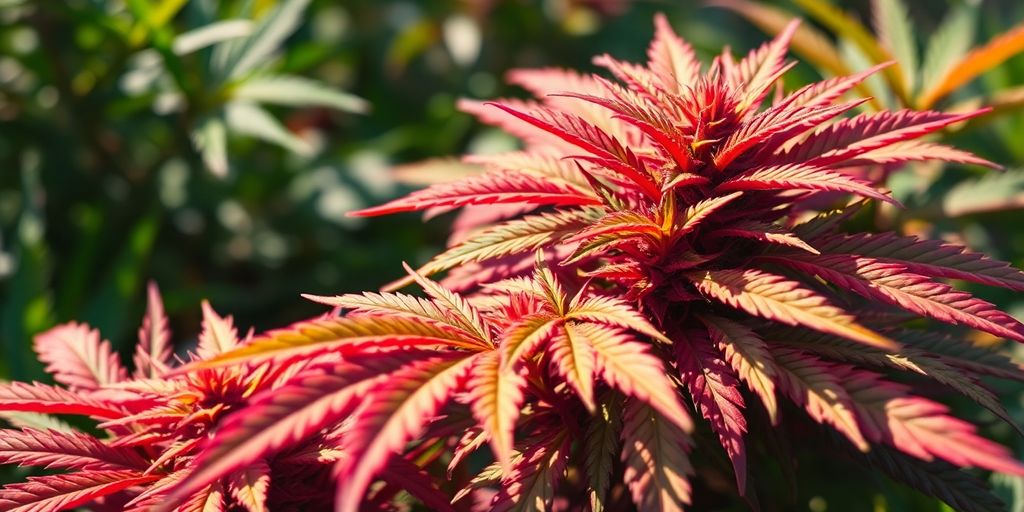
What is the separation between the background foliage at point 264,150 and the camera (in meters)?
1.28

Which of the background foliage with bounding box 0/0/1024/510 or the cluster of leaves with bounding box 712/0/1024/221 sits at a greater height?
the background foliage with bounding box 0/0/1024/510

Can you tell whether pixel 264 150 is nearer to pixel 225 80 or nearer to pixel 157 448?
pixel 225 80

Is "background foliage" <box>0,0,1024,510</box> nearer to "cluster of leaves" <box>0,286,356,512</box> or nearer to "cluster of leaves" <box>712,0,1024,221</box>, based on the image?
"cluster of leaves" <box>712,0,1024,221</box>

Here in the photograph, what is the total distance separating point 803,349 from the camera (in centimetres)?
72

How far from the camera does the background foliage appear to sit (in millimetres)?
1278

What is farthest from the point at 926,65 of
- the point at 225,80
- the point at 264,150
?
the point at 264,150

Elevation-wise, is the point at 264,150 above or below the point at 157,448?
above

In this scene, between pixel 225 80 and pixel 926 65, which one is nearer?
pixel 926 65

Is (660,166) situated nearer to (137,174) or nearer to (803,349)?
(803,349)

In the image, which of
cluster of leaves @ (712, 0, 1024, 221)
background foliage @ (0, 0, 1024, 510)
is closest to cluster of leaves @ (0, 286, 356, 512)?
background foliage @ (0, 0, 1024, 510)

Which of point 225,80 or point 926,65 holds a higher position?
point 225,80

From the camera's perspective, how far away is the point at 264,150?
1968 mm

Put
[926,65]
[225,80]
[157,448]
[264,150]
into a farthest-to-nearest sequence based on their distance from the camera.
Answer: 1. [264,150]
2. [225,80]
3. [926,65]
4. [157,448]

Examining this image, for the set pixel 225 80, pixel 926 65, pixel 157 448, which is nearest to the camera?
pixel 157 448
